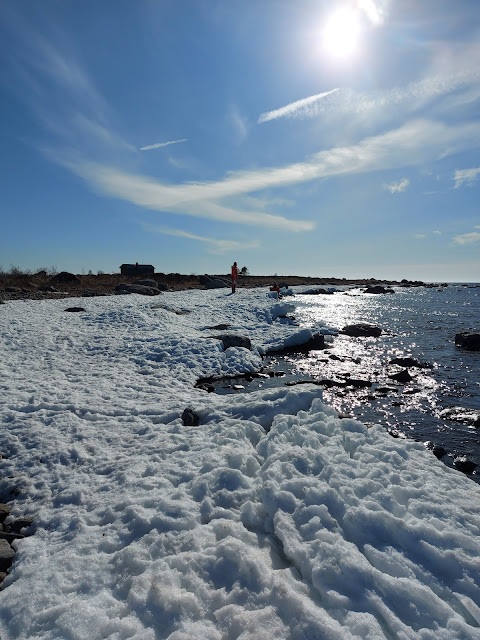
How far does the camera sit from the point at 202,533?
4.57m

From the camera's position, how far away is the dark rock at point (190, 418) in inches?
315

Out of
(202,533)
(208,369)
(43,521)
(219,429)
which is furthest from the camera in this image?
(208,369)

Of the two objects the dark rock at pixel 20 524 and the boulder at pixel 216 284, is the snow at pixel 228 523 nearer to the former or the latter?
the dark rock at pixel 20 524

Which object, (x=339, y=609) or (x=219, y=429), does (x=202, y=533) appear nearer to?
(x=339, y=609)

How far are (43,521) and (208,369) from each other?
25.2 feet

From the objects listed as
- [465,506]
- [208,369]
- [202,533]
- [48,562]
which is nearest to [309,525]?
[202,533]

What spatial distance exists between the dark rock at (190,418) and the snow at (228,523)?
172mm

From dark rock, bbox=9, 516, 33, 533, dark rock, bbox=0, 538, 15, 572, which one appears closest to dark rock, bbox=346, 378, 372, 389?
dark rock, bbox=9, 516, 33, 533

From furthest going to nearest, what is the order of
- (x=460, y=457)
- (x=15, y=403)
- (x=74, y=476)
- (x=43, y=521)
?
(x=15, y=403) → (x=460, y=457) → (x=74, y=476) → (x=43, y=521)

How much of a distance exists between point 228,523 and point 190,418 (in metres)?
3.54

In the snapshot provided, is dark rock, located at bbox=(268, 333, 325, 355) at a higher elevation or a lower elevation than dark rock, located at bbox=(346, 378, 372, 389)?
higher

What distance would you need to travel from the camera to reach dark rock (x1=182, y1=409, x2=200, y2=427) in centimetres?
801

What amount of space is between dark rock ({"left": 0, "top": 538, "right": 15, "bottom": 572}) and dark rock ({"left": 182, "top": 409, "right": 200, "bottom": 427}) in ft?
12.8

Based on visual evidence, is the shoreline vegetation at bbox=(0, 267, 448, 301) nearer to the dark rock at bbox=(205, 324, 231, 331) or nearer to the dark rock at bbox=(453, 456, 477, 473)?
the dark rock at bbox=(205, 324, 231, 331)
